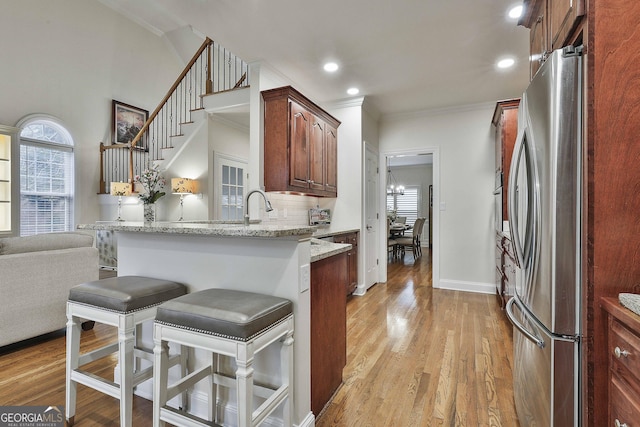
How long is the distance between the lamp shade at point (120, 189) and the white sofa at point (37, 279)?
2.56m

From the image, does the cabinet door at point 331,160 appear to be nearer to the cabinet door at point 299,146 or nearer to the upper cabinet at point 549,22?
the cabinet door at point 299,146

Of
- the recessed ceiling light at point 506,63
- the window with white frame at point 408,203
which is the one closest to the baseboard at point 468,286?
the recessed ceiling light at point 506,63

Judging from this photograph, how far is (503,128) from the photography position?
3.46 m

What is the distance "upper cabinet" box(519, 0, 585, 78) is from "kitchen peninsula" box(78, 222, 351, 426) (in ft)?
4.31

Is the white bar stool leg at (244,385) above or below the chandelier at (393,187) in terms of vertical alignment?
below

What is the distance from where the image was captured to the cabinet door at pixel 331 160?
410cm

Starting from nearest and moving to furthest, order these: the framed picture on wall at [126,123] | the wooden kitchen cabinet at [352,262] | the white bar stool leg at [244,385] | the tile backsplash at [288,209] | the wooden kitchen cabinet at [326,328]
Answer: the white bar stool leg at [244,385] < the wooden kitchen cabinet at [326,328] < the tile backsplash at [288,209] < the wooden kitchen cabinet at [352,262] < the framed picture on wall at [126,123]

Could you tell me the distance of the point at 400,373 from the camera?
220 centimetres

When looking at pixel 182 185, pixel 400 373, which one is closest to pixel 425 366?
pixel 400 373

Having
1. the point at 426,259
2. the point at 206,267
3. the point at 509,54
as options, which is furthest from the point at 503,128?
the point at 426,259

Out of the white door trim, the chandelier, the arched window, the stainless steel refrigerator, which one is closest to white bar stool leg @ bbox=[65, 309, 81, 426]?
the stainless steel refrigerator

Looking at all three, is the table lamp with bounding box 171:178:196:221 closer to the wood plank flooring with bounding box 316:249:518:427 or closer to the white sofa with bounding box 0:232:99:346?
the white sofa with bounding box 0:232:99:346

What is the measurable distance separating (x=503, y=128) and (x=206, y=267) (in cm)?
345

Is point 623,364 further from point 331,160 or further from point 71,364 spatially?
point 331,160
